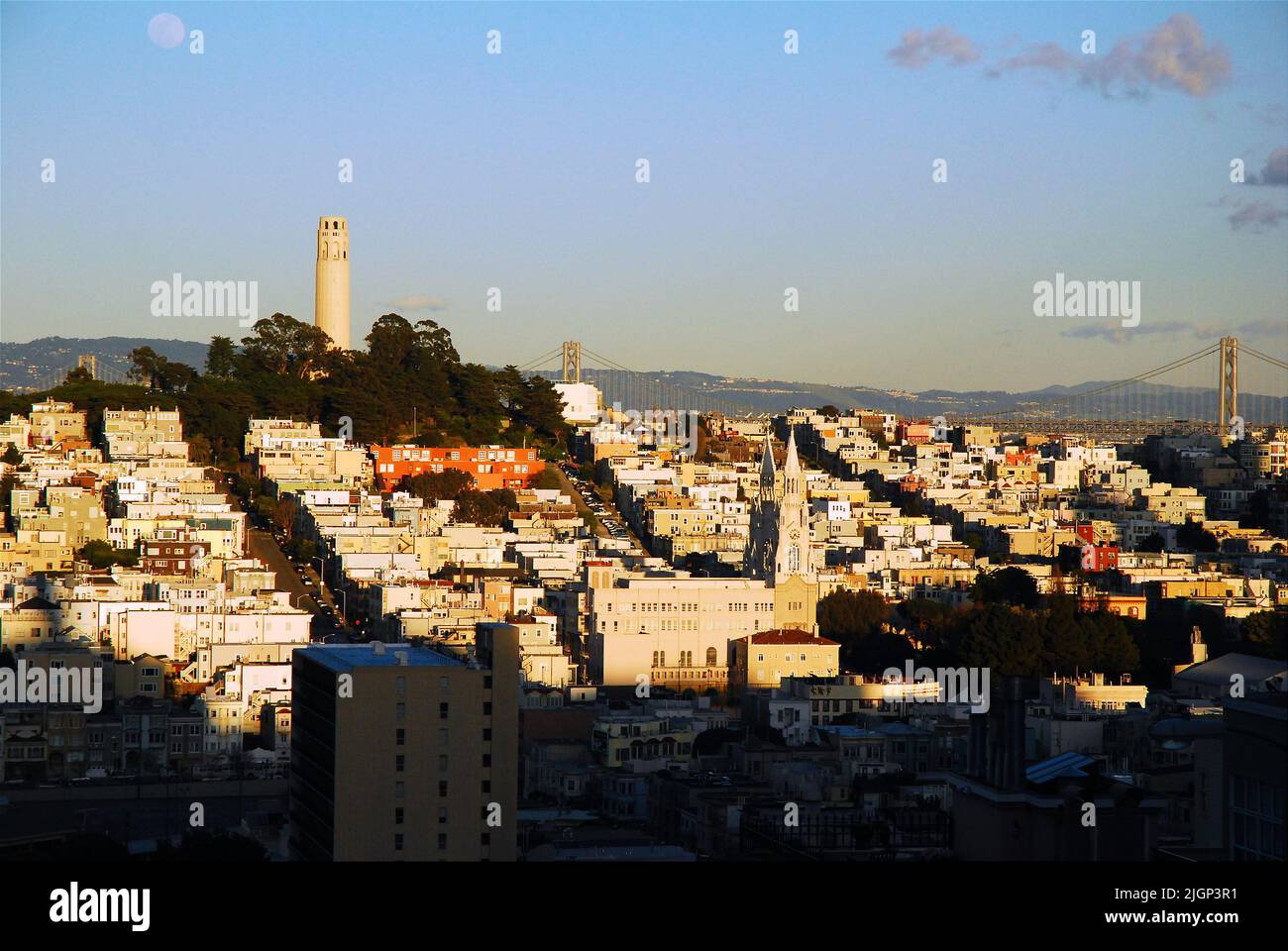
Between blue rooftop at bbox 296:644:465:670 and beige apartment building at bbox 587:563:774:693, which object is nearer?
blue rooftop at bbox 296:644:465:670

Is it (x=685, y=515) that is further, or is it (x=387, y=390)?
(x=387, y=390)

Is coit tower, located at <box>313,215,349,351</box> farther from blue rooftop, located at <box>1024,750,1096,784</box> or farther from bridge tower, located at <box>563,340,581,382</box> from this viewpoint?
blue rooftop, located at <box>1024,750,1096,784</box>

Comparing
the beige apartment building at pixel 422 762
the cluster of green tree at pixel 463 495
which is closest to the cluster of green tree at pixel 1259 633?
the cluster of green tree at pixel 463 495

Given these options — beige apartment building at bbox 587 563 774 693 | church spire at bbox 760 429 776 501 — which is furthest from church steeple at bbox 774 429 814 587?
Result: beige apartment building at bbox 587 563 774 693

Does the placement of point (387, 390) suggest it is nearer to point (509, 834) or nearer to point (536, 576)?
point (536, 576)

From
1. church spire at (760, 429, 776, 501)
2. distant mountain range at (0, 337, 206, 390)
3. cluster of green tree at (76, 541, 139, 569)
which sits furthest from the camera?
distant mountain range at (0, 337, 206, 390)

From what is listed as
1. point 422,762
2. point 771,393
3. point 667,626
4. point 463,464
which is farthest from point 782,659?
point 771,393
